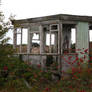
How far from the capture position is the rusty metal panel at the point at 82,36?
12.4 meters

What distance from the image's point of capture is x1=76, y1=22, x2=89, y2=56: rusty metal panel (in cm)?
1244

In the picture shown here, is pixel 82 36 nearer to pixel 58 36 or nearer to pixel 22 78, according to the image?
pixel 58 36

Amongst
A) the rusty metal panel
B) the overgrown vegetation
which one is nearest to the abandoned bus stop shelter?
the rusty metal panel

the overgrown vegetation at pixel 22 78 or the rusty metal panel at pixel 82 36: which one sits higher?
the rusty metal panel at pixel 82 36

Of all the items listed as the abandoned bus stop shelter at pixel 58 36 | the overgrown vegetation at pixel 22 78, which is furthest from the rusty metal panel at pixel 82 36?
the overgrown vegetation at pixel 22 78

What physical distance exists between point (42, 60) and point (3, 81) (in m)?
4.05

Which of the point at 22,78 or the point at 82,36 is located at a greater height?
the point at 82,36

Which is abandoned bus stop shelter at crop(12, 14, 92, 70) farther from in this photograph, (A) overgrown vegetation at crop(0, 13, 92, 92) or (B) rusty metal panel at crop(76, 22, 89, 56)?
(A) overgrown vegetation at crop(0, 13, 92, 92)

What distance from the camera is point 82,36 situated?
41.1 ft

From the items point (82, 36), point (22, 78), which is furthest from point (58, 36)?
point (22, 78)

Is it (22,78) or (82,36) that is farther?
(82,36)

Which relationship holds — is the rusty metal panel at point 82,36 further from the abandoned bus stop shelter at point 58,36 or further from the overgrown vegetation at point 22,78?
the overgrown vegetation at point 22,78

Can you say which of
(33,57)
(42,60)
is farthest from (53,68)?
(33,57)

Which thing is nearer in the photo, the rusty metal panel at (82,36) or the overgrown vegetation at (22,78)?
the overgrown vegetation at (22,78)
